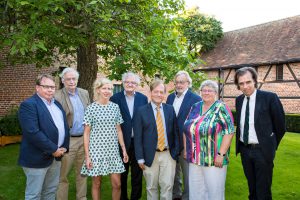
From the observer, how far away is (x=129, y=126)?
4.42 metres

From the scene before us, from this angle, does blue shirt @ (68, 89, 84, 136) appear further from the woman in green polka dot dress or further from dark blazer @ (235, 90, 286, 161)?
dark blazer @ (235, 90, 286, 161)

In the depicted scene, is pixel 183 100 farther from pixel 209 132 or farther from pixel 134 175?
pixel 134 175

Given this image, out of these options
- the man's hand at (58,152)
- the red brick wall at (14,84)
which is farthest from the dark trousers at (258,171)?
the red brick wall at (14,84)

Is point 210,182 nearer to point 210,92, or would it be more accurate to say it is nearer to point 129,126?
point 210,92

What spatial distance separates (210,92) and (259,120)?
2.41ft

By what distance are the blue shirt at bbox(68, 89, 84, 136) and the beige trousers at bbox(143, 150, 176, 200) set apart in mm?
1176

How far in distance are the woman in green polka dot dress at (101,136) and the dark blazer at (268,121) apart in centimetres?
191

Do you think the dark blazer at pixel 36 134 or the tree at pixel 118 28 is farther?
the tree at pixel 118 28

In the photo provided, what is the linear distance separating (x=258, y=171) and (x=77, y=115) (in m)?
2.65

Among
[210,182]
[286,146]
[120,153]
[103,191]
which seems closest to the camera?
[210,182]

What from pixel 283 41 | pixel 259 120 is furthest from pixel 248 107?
pixel 283 41

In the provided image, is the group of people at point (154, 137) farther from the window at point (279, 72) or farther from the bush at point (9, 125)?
the window at point (279, 72)

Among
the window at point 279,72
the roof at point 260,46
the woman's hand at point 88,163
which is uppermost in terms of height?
the roof at point 260,46

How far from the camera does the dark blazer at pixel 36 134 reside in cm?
331
